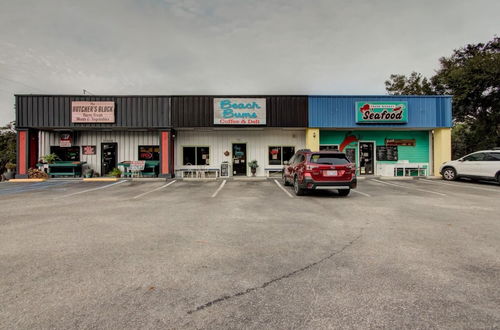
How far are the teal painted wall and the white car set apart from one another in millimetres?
3478

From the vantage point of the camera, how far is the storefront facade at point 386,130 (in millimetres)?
15750

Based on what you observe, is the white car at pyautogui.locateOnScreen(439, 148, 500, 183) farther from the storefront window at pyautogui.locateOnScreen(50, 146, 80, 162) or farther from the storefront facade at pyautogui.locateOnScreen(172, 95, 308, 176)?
the storefront window at pyautogui.locateOnScreen(50, 146, 80, 162)

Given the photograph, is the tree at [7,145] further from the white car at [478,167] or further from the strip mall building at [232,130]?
the white car at [478,167]

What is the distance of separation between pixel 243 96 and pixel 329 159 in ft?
30.2

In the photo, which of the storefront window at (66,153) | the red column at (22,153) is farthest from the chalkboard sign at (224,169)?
the red column at (22,153)

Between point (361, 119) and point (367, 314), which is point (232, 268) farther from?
point (361, 119)

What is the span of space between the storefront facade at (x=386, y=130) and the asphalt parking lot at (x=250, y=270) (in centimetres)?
1099

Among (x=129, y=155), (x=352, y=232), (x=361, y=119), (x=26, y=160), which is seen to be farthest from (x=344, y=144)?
(x=26, y=160)

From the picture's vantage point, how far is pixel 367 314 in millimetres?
2152

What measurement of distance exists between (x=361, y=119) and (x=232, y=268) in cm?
1552

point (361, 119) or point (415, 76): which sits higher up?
point (415, 76)

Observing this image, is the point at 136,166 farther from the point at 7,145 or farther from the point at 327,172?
the point at 7,145

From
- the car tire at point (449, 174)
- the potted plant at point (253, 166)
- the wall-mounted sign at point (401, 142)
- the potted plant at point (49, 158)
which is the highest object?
the wall-mounted sign at point (401, 142)

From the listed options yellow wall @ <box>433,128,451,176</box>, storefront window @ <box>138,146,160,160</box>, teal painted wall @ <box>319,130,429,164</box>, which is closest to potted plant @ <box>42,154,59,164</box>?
storefront window @ <box>138,146,160,160</box>
